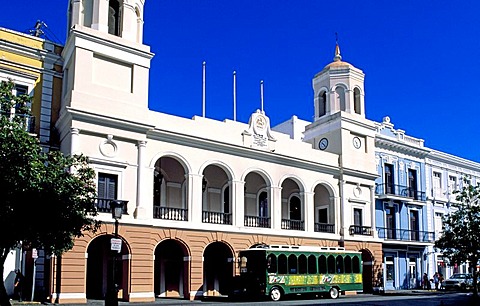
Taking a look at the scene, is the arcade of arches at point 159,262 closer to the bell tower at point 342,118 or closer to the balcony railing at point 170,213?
the balcony railing at point 170,213

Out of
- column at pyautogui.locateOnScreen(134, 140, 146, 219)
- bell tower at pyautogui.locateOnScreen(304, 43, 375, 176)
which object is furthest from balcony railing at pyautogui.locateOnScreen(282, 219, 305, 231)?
column at pyautogui.locateOnScreen(134, 140, 146, 219)

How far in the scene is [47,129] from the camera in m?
24.9

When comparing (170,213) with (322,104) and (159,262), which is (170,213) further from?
(322,104)

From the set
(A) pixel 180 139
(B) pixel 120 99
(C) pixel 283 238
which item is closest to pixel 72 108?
(B) pixel 120 99

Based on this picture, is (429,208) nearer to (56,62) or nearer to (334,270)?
(334,270)

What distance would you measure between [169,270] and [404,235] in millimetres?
18214

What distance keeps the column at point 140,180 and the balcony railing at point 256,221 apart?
678 centimetres

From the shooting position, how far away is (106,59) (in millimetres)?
25109

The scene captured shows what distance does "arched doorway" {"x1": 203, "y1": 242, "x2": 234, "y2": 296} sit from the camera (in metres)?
29.4

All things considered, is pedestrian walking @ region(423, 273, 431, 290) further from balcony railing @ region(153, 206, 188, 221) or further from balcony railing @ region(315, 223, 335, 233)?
balcony railing @ region(153, 206, 188, 221)

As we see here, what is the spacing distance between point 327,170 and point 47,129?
16.3m

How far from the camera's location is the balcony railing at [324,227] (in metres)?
32.8

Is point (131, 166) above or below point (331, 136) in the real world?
below

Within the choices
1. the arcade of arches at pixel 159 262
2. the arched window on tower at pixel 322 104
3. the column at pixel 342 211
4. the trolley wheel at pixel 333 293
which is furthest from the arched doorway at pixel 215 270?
the arched window on tower at pixel 322 104
